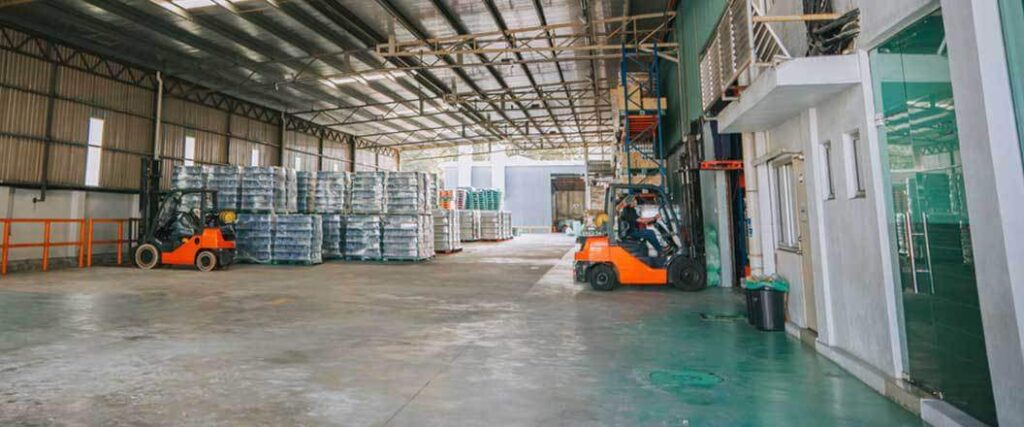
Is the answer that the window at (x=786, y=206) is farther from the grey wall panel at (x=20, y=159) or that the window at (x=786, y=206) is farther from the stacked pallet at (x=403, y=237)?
the grey wall panel at (x=20, y=159)

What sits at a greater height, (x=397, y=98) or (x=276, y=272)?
(x=397, y=98)

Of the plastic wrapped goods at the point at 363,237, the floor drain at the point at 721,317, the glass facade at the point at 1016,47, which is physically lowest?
the floor drain at the point at 721,317

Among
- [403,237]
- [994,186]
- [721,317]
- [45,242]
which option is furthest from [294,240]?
[994,186]

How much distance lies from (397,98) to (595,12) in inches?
439

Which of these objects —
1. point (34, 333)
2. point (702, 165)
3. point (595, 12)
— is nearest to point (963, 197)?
point (702, 165)

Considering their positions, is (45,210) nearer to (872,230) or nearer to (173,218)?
(173,218)

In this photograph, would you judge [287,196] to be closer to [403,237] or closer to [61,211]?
[403,237]

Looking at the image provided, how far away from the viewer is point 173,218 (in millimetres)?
13289

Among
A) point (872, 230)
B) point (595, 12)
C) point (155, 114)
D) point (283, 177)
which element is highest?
point (595, 12)

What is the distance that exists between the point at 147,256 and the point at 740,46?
1568 centimetres

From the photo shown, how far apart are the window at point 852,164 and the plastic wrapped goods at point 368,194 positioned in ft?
45.9

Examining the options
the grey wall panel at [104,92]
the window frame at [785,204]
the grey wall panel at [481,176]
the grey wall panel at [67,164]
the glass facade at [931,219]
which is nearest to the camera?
the glass facade at [931,219]

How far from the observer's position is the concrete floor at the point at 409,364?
3207 mm

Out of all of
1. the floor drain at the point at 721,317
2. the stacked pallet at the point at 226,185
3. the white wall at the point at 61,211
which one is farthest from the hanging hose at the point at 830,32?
the white wall at the point at 61,211
